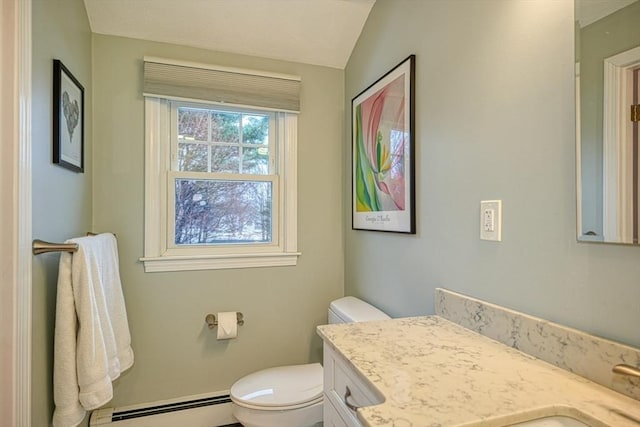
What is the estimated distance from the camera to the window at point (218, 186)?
1827 mm

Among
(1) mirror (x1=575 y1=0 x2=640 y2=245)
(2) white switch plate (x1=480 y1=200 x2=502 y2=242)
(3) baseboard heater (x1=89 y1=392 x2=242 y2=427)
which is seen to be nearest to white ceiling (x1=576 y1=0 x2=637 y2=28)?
(1) mirror (x1=575 y1=0 x2=640 y2=245)

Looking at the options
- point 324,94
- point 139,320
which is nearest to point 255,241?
point 139,320

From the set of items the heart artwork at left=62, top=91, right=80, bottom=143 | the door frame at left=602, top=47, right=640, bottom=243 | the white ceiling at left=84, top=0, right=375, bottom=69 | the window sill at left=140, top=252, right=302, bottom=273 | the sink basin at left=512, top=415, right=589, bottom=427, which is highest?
the white ceiling at left=84, top=0, right=375, bottom=69

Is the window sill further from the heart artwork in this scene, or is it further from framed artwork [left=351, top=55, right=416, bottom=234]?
the heart artwork

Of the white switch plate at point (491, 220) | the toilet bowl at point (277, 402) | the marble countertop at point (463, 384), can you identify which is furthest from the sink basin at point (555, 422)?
the toilet bowl at point (277, 402)

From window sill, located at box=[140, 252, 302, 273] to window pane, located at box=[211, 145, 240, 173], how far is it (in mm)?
511

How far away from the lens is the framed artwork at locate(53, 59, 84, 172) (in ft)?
4.09

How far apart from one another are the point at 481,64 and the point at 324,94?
3.86 ft

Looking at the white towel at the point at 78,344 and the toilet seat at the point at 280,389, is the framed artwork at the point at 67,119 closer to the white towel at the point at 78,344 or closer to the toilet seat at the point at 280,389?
the white towel at the point at 78,344

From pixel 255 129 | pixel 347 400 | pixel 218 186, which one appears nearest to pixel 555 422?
pixel 347 400

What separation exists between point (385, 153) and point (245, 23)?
3.44ft

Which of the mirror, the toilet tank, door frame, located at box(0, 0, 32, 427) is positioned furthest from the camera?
the toilet tank

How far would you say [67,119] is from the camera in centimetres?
135

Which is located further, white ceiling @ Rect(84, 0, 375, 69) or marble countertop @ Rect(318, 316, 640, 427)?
white ceiling @ Rect(84, 0, 375, 69)
